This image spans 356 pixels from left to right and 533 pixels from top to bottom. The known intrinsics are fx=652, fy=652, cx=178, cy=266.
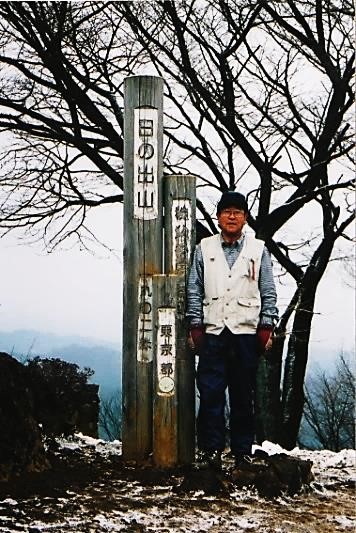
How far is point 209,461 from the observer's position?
2.42 metres

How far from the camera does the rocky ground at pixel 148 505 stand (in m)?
1.90

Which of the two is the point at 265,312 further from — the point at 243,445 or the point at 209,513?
the point at 209,513

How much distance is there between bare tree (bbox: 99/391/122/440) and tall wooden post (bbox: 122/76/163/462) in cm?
84

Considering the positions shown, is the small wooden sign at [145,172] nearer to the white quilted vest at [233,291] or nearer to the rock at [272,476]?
the white quilted vest at [233,291]

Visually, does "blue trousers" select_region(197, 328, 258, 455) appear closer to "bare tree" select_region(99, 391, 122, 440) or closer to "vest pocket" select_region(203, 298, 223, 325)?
"vest pocket" select_region(203, 298, 223, 325)

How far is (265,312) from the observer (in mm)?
2477

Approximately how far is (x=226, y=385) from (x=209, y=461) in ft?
0.97

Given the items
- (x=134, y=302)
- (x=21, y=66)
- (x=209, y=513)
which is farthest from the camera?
(x=21, y=66)

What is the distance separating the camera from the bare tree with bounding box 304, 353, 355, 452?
5.23m

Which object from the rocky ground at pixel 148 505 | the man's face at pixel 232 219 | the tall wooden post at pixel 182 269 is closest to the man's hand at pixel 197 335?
the tall wooden post at pixel 182 269

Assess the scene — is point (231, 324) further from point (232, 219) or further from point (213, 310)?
point (232, 219)

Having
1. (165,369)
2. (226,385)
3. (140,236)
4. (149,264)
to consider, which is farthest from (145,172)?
(226,385)

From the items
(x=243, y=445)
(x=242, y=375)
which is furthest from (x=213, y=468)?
(x=242, y=375)

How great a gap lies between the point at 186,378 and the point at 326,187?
266cm
